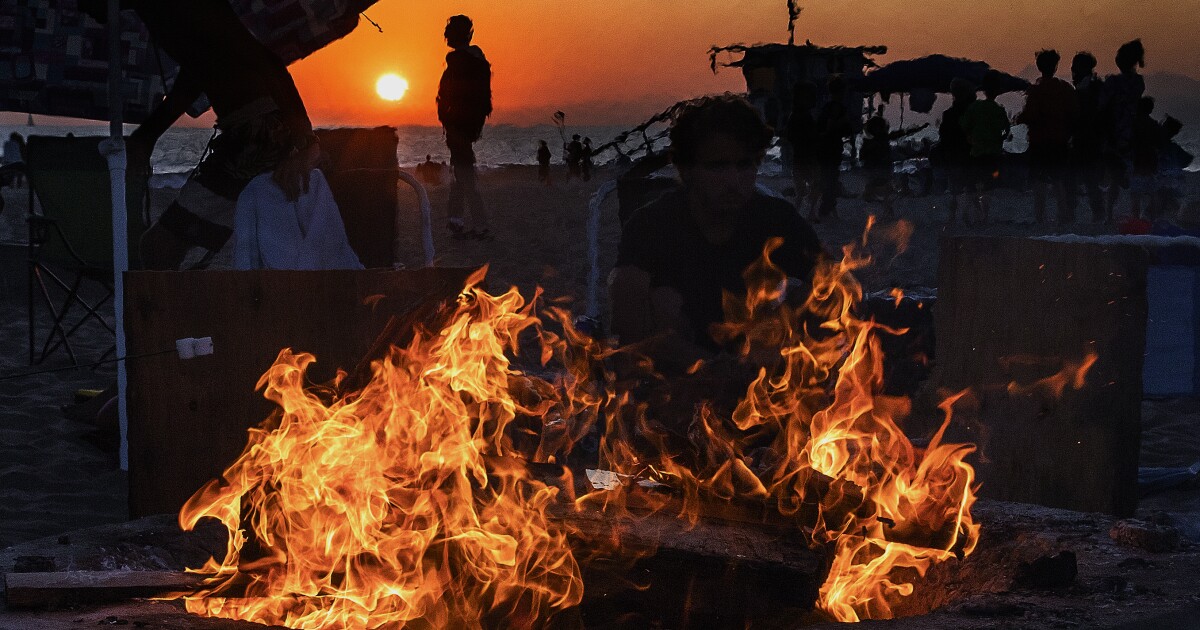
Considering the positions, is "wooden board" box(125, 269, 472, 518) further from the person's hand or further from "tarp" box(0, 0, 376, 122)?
"tarp" box(0, 0, 376, 122)

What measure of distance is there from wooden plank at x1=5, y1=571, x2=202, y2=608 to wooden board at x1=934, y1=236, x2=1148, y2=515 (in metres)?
2.87

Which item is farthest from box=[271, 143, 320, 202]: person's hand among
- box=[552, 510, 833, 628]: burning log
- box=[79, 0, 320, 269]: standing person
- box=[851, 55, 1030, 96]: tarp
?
box=[851, 55, 1030, 96]: tarp

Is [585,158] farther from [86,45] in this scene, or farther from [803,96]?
[86,45]

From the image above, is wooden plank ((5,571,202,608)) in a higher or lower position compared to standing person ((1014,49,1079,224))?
lower

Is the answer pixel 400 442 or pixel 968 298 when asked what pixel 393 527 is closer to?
pixel 400 442

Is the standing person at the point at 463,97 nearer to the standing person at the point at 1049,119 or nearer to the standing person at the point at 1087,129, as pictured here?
the standing person at the point at 1049,119

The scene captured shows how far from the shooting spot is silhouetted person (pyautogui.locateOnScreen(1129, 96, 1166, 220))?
14008mm

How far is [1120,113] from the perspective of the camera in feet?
45.1

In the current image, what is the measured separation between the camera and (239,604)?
2.97m

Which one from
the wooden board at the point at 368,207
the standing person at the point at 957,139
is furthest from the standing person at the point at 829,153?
the wooden board at the point at 368,207

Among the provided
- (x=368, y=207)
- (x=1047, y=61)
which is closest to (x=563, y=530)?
(x=368, y=207)

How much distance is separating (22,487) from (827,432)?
369 cm

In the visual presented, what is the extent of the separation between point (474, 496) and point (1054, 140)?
12.3 m

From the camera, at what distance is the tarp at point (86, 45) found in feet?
20.9
